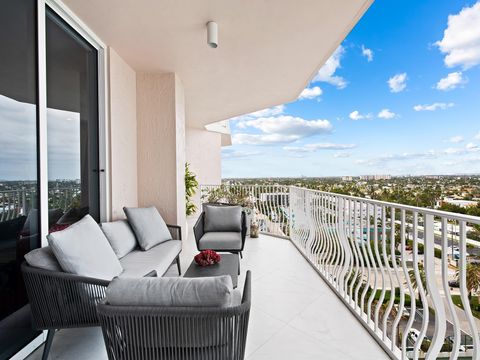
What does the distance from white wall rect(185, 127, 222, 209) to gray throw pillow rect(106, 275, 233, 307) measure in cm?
756

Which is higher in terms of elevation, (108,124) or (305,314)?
(108,124)

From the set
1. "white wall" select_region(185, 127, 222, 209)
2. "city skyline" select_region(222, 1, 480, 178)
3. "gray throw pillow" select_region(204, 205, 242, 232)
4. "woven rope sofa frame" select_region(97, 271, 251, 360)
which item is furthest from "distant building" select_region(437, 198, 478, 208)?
"white wall" select_region(185, 127, 222, 209)

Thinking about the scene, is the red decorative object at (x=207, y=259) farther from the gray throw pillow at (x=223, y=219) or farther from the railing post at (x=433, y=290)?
the railing post at (x=433, y=290)

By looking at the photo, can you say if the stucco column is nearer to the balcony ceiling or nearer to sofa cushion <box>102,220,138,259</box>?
the balcony ceiling

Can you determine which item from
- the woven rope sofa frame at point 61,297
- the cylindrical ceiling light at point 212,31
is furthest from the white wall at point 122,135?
the woven rope sofa frame at point 61,297

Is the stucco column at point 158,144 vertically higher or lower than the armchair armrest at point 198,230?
higher

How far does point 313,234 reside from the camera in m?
3.59

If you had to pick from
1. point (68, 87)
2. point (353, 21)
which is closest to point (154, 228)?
point (68, 87)

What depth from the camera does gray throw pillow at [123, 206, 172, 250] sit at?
2918 millimetres

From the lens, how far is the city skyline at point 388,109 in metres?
4.72

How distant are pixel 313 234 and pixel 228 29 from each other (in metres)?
2.84

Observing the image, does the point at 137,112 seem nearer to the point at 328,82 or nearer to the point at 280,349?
the point at 280,349

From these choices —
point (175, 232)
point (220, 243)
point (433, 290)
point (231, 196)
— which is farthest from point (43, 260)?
point (231, 196)

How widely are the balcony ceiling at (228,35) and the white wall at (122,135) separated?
0.81ft
